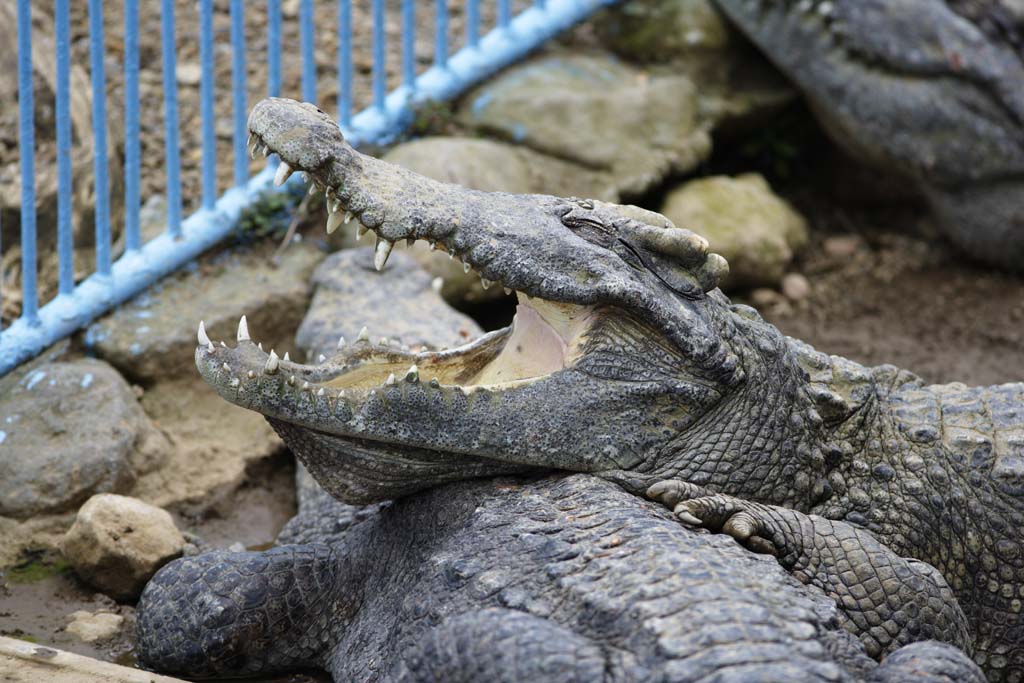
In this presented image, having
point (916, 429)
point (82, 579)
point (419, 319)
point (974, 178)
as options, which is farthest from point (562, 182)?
point (82, 579)

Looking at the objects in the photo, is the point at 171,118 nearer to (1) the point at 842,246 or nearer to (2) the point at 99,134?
(2) the point at 99,134

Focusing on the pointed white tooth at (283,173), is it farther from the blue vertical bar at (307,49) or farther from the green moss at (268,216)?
the blue vertical bar at (307,49)

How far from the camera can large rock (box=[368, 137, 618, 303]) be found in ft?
19.4

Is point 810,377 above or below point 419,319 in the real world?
above

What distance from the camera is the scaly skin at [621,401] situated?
3570 mm

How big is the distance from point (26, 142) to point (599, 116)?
126 inches

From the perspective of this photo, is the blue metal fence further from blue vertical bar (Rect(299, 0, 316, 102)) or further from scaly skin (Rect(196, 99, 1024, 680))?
scaly skin (Rect(196, 99, 1024, 680))

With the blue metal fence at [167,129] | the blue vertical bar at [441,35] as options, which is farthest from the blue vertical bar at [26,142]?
the blue vertical bar at [441,35]

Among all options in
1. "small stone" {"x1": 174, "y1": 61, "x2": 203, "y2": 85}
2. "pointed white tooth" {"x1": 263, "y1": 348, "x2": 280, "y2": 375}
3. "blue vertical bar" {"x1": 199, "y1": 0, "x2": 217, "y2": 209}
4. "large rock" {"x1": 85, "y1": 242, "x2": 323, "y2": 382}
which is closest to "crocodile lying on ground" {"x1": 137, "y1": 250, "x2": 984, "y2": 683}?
"pointed white tooth" {"x1": 263, "y1": 348, "x2": 280, "y2": 375}

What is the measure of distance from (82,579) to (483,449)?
1629mm

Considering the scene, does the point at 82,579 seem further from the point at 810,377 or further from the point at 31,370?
the point at 810,377

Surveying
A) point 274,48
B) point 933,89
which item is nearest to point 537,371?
point 274,48

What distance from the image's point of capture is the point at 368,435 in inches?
141

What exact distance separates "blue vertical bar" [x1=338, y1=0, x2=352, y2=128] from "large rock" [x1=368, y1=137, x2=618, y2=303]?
11.6 inches
